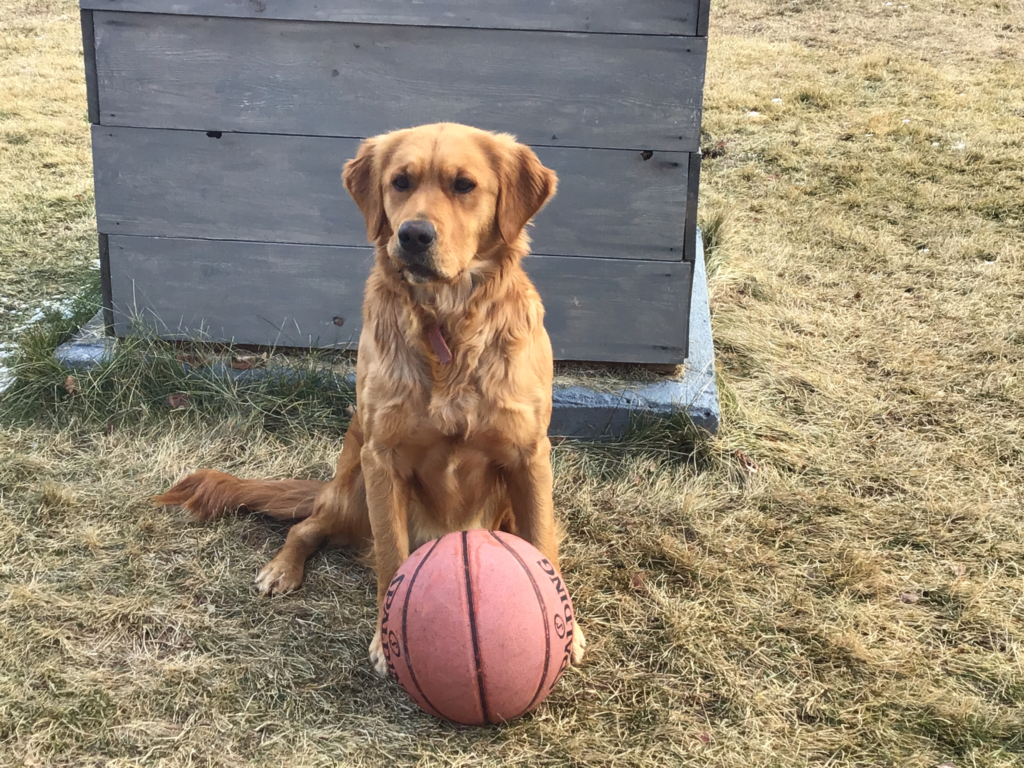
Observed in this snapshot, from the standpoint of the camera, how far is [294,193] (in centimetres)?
376

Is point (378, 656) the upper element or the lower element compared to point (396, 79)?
lower

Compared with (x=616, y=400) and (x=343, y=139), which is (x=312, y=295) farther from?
(x=616, y=400)

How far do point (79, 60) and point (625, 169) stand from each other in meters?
8.52

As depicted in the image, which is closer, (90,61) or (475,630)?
(475,630)

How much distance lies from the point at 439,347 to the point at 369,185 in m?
0.56

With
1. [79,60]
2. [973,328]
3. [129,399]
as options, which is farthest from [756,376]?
[79,60]

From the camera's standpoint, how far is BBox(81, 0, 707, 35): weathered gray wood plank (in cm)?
342

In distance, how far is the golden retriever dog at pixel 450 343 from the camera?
2.42 meters

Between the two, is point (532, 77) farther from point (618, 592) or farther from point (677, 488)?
point (618, 592)

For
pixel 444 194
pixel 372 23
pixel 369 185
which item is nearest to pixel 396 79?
pixel 372 23

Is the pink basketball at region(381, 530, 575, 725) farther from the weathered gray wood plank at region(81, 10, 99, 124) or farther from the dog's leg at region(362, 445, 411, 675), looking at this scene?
the weathered gray wood plank at region(81, 10, 99, 124)

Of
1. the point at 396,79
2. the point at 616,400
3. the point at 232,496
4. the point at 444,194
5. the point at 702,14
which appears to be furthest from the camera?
the point at 616,400

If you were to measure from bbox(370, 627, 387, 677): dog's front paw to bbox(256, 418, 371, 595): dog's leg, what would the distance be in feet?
1.56

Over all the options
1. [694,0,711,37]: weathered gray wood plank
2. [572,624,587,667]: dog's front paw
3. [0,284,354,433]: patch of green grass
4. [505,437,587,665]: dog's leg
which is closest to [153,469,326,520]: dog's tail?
[0,284,354,433]: patch of green grass
